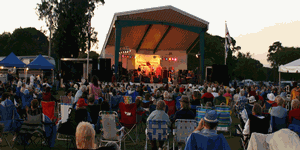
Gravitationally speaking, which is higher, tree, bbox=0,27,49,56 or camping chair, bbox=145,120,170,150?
tree, bbox=0,27,49,56

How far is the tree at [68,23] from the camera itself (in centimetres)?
3033

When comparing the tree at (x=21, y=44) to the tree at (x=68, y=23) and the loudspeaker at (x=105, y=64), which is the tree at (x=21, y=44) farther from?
the loudspeaker at (x=105, y=64)

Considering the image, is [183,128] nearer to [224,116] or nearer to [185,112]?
[185,112]

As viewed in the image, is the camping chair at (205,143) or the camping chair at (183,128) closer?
the camping chair at (205,143)

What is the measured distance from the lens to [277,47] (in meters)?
60.1

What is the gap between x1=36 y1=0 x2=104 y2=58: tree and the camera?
99.5 ft

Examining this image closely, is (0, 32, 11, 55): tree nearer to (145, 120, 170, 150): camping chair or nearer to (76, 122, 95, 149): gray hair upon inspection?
(145, 120, 170, 150): camping chair

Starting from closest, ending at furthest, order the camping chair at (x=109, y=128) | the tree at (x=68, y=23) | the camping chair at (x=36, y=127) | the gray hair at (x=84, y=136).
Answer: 1. the gray hair at (x=84, y=136)
2. the camping chair at (x=109, y=128)
3. the camping chair at (x=36, y=127)
4. the tree at (x=68, y=23)

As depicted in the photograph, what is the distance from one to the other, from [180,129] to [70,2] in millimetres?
29892

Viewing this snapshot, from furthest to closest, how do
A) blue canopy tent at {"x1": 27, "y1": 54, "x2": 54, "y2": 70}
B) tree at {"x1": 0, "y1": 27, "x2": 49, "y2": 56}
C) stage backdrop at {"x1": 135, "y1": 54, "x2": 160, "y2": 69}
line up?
tree at {"x1": 0, "y1": 27, "x2": 49, "y2": 56} → stage backdrop at {"x1": 135, "y1": 54, "x2": 160, "y2": 69} → blue canopy tent at {"x1": 27, "y1": 54, "x2": 54, "y2": 70}

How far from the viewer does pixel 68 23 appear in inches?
1186

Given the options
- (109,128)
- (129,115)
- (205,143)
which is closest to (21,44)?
(129,115)

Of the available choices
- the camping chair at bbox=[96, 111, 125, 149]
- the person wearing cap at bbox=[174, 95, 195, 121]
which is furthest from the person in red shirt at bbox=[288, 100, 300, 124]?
the camping chair at bbox=[96, 111, 125, 149]

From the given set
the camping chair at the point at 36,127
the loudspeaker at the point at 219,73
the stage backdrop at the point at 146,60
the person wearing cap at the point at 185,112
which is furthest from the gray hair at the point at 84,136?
the stage backdrop at the point at 146,60
